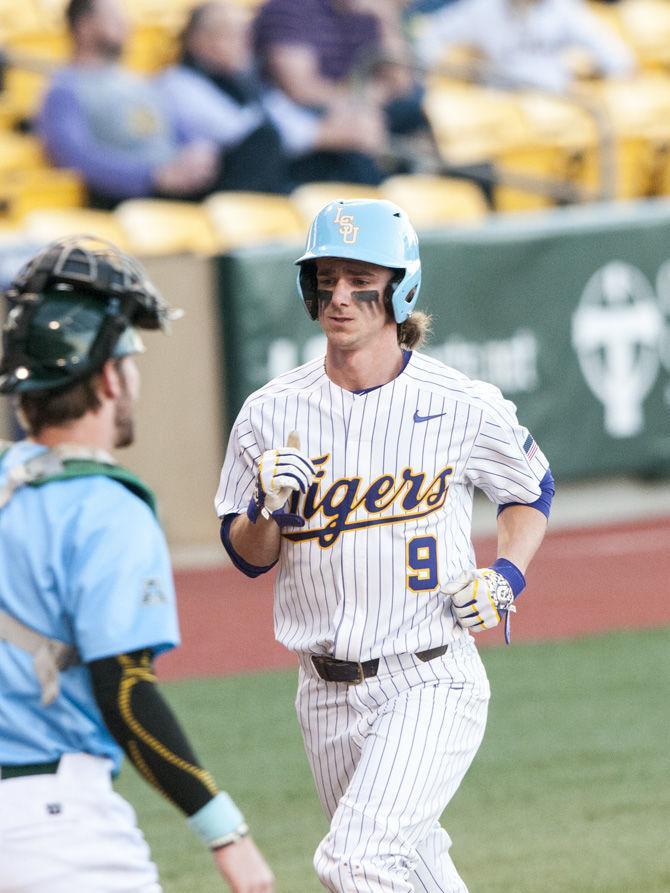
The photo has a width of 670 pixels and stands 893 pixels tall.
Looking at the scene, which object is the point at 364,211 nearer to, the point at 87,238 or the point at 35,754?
the point at 87,238

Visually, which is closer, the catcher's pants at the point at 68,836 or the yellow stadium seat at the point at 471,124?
the catcher's pants at the point at 68,836

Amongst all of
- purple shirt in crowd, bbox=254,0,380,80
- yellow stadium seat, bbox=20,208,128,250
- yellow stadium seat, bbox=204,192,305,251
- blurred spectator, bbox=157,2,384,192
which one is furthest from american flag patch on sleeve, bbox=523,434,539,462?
purple shirt in crowd, bbox=254,0,380,80

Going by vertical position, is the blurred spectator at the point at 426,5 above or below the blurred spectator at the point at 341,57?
above

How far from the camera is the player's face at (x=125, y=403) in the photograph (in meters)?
2.77

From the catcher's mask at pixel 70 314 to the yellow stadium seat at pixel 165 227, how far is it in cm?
715

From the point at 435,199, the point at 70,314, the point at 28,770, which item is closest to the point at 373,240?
the point at 70,314

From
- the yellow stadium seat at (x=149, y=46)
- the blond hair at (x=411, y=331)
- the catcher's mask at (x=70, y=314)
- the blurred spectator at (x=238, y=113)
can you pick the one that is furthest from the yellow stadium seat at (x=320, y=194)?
the catcher's mask at (x=70, y=314)

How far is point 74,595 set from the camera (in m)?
2.54

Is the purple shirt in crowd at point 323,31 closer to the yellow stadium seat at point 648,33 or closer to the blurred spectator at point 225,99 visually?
the blurred spectator at point 225,99

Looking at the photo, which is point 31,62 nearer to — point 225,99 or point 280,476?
point 225,99

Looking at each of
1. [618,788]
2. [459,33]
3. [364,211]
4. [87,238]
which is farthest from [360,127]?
[87,238]

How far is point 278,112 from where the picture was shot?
11.3 meters

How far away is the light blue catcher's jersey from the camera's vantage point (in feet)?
8.34

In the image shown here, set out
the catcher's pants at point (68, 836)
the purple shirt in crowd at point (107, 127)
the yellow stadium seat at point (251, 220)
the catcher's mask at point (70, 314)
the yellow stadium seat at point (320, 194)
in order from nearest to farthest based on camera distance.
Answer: the catcher's pants at point (68, 836), the catcher's mask at point (70, 314), the purple shirt in crowd at point (107, 127), the yellow stadium seat at point (251, 220), the yellow stadium seat at point (320, 194)
